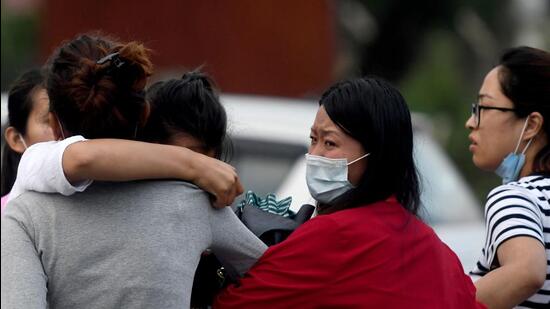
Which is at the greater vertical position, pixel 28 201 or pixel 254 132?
pixel 28 201

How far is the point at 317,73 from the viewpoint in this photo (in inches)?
479

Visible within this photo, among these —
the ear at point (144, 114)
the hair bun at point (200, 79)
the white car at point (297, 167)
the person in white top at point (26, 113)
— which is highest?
the hair bun at point (200, 79)

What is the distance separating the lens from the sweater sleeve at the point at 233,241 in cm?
277

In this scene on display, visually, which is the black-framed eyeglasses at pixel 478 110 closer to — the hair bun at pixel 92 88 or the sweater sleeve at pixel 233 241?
the sweater sleeve at pixel 233 241

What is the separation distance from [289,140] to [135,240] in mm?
2837

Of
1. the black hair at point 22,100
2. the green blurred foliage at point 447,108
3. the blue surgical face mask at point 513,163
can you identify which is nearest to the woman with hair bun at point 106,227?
the blue surgical face mask at point 513,163

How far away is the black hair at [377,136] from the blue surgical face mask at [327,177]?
0.11 feet

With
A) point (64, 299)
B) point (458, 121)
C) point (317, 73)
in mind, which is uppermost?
point (64, 299)

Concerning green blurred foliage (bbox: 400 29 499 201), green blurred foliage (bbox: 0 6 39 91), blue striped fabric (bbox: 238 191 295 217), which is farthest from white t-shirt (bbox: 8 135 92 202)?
green blurred foliage (bbox: 0 6 39 91)

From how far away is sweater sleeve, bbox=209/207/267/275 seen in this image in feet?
9.07

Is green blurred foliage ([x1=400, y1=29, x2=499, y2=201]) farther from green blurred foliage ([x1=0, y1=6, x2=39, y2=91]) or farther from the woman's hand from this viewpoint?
the woman's hand

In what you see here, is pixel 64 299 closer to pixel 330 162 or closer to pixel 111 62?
pixel 111 62

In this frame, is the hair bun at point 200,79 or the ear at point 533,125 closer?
the hair bun at point 200,79

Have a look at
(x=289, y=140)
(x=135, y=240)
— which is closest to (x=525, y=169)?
(x=135, y=240)
